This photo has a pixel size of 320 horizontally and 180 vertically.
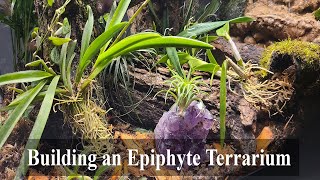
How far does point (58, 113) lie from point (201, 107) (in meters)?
0.63

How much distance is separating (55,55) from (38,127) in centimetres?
36

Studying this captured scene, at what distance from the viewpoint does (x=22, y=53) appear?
6.25 ft

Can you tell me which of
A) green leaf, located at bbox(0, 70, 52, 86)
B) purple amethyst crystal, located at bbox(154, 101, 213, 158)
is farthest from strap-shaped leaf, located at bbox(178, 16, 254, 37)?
green leaf, located at bbox(0, 70, 52, 86)

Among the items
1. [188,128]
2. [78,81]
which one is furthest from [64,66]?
[188,128]

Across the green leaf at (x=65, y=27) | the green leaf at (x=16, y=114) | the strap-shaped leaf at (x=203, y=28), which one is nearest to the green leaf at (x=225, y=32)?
the strap-shaped leaf at (x=203, y=28)

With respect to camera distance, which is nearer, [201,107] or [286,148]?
[201,107]

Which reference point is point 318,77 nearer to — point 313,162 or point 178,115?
point 313,162

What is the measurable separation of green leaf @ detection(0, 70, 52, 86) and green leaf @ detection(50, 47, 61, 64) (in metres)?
0.08

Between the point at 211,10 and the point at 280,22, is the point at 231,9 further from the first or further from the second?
the point at 280,22

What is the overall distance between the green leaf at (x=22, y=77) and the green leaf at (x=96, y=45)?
127 mm

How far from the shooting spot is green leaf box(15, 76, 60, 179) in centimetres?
132

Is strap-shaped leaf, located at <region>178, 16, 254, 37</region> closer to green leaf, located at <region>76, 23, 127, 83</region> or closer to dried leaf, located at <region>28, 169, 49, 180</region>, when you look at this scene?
green leaf, located at <region>76, 23, 127, 83</region>

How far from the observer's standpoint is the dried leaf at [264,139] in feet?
4.72

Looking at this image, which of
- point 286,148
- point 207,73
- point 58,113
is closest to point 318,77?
point 286,148
